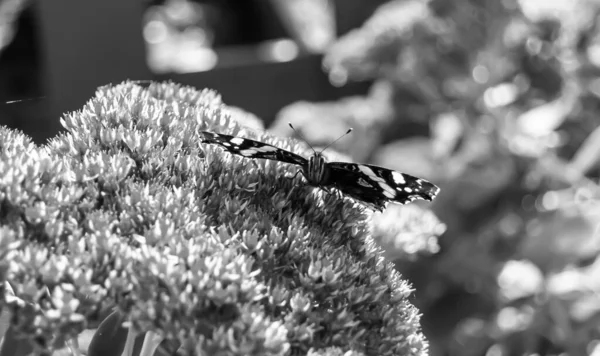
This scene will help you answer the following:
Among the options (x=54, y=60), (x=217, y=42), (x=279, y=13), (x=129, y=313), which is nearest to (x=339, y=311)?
(x=129, y=313)

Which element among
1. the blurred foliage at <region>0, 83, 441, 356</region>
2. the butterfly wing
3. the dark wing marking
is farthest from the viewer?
the butterfly wing

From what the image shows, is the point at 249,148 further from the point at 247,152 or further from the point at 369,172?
the point at 369,172

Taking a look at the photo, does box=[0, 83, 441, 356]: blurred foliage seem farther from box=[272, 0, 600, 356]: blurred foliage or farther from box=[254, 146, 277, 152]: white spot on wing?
box=[272, 0, 600, 356]: blurred foliage

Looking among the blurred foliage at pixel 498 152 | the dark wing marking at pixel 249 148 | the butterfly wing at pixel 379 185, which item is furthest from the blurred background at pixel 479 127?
the dark wing marking at pixel 249 148

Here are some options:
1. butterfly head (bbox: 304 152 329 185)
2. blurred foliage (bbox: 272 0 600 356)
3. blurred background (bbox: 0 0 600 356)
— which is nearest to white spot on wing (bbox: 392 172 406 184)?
butterfly head (bbox: 304 152 329 185)

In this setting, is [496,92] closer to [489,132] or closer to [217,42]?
[489,132]

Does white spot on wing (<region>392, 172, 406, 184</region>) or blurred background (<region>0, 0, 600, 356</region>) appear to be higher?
blurred background (<region>0, 0, 600, 356</region>)

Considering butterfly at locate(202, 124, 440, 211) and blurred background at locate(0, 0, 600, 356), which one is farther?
blurred background at locate(0, 0, 600, 356)

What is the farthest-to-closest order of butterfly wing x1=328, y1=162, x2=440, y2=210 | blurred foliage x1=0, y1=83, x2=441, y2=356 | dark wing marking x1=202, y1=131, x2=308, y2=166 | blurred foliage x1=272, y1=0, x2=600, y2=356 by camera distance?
blurred foliage x1=272, y1=0, x2=600, y2=356, butterfly wing x1=328, y1=162, x2=440, y2=210, dark wing marking x1=202, y1=131, x2=308, y2=166, blurred foliage x1=0, y1=83, x2=441, y2=356
